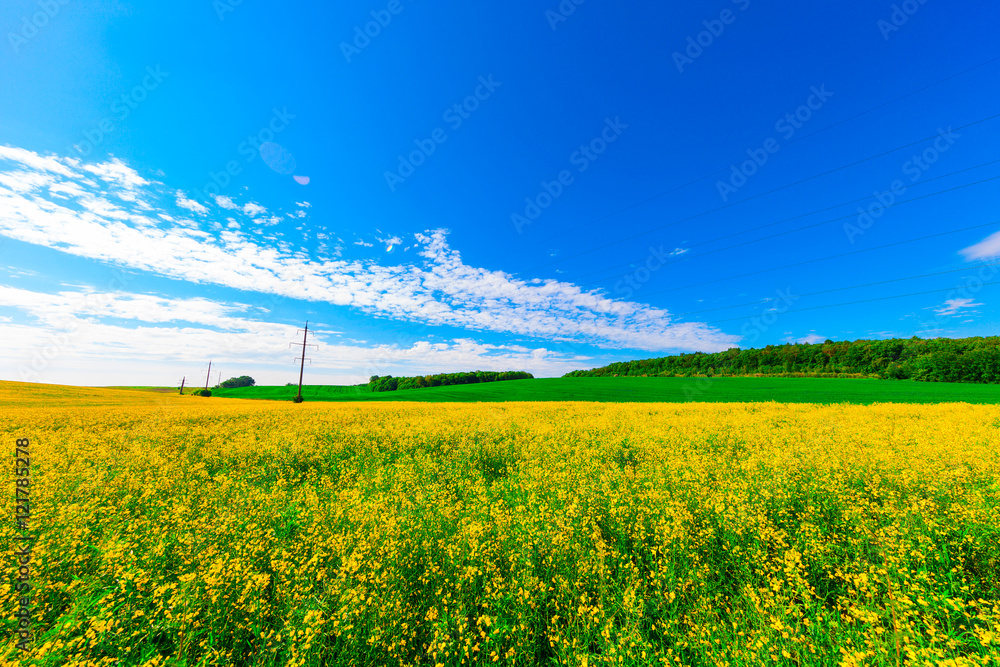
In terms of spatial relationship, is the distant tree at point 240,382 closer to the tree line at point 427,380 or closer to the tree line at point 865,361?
the tree line at point 427,380

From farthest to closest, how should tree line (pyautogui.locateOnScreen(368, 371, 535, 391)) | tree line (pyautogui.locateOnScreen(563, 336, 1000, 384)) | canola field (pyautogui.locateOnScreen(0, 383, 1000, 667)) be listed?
tree line (pyautogui.locateOnScreen(368, 371, 535, 391)) → tree line (pyautogui.locateOnScreen(563, 336, 1000, 384)) → canola field (pyautogui.locateOnScreen(0, 383, 1000, 667))

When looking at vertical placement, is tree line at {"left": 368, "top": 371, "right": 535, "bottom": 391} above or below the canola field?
above

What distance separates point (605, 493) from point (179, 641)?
526cm

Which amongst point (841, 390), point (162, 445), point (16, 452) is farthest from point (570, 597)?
point (841, 390)

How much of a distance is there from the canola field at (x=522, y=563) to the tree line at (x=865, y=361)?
59764mm

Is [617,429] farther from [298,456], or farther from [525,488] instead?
[298,456]

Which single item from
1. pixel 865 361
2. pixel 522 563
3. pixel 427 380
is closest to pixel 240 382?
pixel 427 380

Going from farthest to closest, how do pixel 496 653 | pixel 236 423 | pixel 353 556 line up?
pixel 236 423 → pixel 353 556 → pixel 496 653

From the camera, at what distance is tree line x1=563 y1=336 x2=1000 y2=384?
1674 inches

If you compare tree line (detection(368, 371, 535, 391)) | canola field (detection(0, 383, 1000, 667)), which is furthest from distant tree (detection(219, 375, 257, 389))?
canola field (detection(0, 383, 1000, 667))

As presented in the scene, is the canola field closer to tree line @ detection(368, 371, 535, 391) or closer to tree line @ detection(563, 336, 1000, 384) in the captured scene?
tree line @ detection(563, 336, 1000, 384)

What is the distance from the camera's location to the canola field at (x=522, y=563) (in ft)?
9.47

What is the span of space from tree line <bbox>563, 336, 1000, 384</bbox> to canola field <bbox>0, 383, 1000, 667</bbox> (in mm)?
59764

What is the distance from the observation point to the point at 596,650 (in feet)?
10.2
